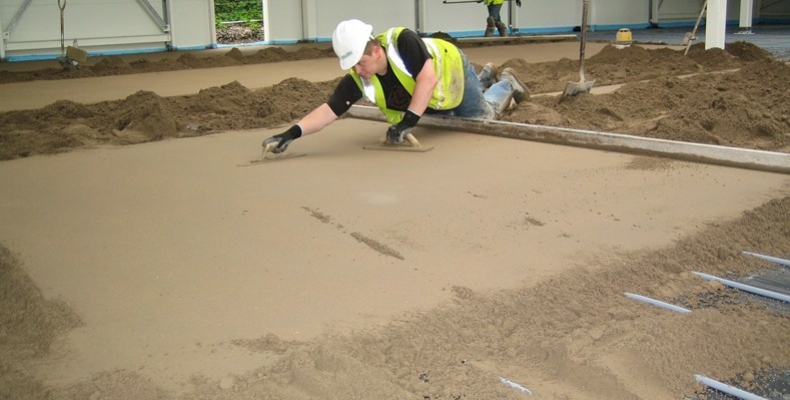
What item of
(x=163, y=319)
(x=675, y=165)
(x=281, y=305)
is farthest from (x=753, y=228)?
(x=163, y=319)

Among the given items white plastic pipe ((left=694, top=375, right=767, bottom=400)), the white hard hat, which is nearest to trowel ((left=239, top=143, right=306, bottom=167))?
the white hard hat

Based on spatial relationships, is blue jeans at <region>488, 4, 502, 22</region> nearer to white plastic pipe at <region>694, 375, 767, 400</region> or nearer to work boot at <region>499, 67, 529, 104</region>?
work boot at <region>499, 67, 529, 104</region>

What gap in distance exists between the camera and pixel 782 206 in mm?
3375

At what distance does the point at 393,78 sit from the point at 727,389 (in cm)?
324

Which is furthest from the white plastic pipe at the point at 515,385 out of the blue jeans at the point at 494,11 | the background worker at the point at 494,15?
the blue jeans at the point at 494,11

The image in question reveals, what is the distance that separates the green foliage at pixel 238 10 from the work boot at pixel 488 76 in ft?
51.8

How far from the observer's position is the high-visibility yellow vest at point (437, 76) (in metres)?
4.69

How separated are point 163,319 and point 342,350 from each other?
654mm

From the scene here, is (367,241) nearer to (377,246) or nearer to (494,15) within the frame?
(377,246)

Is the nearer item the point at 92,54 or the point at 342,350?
the point at 342,350

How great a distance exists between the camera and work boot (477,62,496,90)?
20.9 ft

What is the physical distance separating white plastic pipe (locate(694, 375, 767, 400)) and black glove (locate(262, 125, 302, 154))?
3.06 m

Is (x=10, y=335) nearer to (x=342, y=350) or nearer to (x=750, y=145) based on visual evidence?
(x=342, y=350)

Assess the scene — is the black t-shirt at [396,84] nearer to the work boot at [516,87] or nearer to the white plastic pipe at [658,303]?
the work boot at [516,87]
